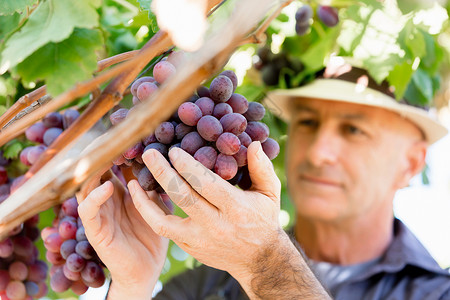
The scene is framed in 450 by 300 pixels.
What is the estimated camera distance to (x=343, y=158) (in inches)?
81.6

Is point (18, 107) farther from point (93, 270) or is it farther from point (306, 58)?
point (306, 58)

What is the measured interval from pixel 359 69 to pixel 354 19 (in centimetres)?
46

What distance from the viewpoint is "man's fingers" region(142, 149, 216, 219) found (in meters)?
0.67

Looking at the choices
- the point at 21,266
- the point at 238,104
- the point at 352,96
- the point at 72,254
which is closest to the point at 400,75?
the point at 352,96

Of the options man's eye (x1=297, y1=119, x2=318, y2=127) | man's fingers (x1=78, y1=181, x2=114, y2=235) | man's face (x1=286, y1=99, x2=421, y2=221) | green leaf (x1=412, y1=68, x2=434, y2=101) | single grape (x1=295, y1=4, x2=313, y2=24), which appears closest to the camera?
man's fingers (x1=78, y1=181, x2=114, y2=235)

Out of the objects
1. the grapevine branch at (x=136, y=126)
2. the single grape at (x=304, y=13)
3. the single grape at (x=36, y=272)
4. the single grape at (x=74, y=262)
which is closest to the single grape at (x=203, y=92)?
the grapevine branch at (x=136, y=126)

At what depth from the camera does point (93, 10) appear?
1.89ft

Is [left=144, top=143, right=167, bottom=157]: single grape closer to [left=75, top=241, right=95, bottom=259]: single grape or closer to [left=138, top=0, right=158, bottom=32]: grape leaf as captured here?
[left=138, top=0, right=158, bottom=32]: grape leaf

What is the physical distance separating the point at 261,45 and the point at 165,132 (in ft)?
3.03

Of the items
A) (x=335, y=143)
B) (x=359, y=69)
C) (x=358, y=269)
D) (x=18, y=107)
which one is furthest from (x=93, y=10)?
(x=358, y=269)

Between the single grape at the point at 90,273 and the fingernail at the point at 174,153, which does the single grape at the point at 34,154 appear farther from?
the fingernail at the point at 174,153

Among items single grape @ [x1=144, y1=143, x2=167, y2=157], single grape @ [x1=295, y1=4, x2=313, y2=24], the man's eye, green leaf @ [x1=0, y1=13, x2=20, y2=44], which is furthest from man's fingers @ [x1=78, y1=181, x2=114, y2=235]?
the man's eye

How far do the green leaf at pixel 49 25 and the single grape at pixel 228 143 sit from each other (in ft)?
0.79

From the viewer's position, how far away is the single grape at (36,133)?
980 millimetres
